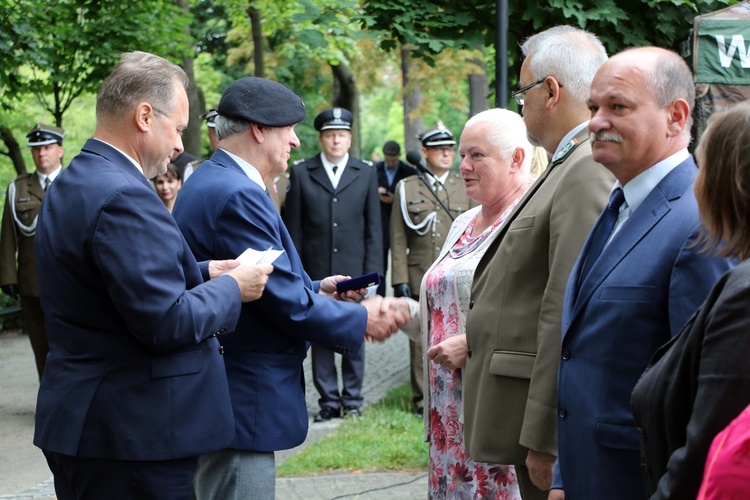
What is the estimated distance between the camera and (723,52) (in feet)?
18.9

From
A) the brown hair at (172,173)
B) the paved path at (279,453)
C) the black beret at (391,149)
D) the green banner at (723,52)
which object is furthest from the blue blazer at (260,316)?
the black beret at (391,149)

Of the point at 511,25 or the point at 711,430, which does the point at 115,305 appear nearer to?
the point at 711,430

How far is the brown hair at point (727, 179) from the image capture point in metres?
1.94

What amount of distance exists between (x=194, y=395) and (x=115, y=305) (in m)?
0.42

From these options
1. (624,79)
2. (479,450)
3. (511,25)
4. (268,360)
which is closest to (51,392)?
(268,360)

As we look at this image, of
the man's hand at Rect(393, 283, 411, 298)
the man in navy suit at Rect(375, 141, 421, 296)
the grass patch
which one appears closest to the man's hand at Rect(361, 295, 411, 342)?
the grass patch

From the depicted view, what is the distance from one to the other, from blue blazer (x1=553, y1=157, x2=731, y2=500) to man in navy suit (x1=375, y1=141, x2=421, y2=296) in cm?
656

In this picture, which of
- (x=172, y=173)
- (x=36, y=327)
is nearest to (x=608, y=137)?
(x=172, y=173)

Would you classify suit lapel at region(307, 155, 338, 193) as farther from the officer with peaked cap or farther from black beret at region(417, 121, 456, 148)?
the officer with peaked cap

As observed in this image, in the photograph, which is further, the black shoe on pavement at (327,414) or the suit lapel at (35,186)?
the suit lapel at (35,186)

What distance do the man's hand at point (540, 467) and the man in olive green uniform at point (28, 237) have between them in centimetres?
649

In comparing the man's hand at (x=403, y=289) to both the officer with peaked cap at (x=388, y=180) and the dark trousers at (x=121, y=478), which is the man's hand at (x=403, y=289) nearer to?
the officer with peaked cap at (x=388, y=180)

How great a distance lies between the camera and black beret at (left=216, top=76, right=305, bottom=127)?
12.8 feet

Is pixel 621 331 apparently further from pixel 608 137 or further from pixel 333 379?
pixel 333 379
